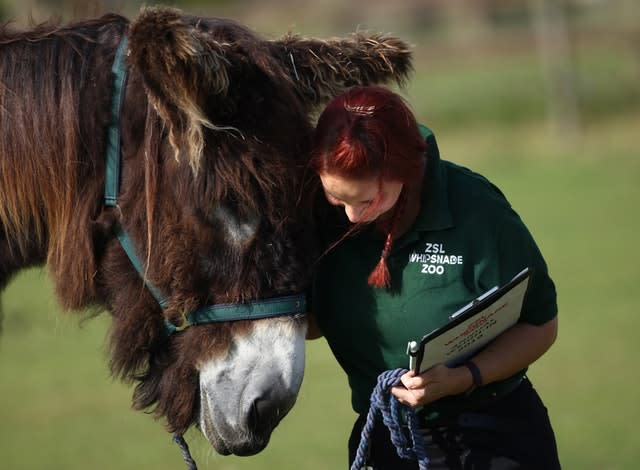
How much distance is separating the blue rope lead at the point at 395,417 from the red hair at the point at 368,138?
1.60 feet

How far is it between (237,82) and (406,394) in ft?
3.49

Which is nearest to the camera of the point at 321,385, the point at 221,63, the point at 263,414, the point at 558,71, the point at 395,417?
the point at 221,63

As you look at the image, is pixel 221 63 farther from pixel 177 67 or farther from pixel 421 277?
pixel 421 277

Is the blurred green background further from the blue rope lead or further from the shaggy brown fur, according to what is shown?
the blue rope lead

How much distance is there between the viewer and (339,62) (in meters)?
2.88

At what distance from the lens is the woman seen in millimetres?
2645

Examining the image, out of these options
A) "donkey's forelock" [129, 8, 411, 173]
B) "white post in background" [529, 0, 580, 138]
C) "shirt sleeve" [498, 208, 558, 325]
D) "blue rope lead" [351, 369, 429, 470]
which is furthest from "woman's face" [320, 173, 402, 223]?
"white post in background" [529, 0, 580, 138]

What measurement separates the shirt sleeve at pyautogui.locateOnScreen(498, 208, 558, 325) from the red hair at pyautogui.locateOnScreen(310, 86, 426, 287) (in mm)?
390

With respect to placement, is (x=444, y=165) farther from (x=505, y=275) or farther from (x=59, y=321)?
(x=59, y=321)

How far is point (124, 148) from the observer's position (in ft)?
8.73

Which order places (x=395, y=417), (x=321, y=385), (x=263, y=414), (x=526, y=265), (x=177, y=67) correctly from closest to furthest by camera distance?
(x=177, y=67)
(x=263, y=414)
(x=395, y=417)
(x=526, y=265)
(x=321, y=385)

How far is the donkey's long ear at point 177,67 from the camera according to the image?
2.28 metres

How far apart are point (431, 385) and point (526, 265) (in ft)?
1.69

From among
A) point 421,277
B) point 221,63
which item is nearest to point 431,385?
point 421,277
